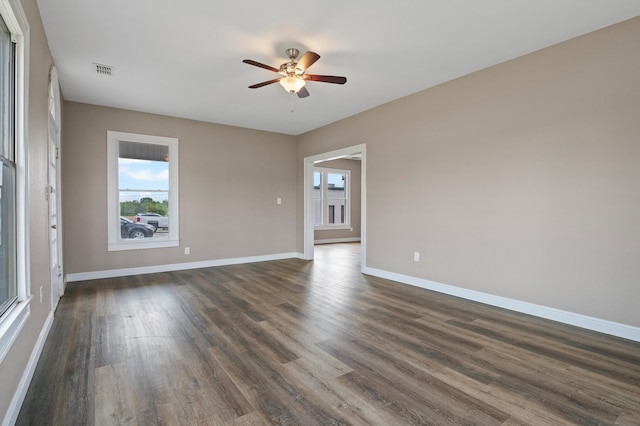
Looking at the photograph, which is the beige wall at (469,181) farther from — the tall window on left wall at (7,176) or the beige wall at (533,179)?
the tall window on left wall at (7,176)

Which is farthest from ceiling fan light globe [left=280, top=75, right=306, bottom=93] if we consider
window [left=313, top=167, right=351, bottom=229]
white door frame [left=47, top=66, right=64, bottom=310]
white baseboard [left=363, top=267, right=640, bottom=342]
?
window [left=313, top=167, right=351, bottom=229]

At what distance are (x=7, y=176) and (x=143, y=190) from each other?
3.72 metres

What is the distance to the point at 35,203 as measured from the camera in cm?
239

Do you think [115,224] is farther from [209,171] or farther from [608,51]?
[608,51]

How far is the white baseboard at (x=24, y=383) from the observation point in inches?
64.8

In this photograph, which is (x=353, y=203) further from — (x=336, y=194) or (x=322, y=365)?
(x=322, y=365)

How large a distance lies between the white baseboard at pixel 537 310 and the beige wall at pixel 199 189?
127 inches

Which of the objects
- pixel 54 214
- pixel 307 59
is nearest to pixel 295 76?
pixel 307 59

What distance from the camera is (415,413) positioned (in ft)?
5.85

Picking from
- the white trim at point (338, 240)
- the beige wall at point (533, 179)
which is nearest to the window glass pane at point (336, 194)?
the white trim at point (338, 240)

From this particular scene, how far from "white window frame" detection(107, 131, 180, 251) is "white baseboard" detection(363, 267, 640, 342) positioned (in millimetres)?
4007

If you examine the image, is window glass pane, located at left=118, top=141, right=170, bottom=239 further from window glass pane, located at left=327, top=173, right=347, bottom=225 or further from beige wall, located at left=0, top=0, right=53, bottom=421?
window glass pane, located at left=327, top=173, right=347, bottom=225

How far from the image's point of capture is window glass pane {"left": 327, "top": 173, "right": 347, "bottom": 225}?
988 cm

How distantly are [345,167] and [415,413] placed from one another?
8.68 m
